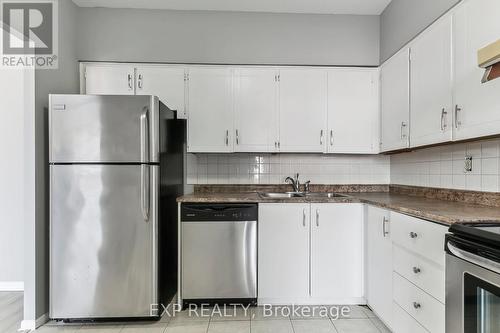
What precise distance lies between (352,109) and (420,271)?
1.63 meters

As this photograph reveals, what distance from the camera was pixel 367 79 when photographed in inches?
109

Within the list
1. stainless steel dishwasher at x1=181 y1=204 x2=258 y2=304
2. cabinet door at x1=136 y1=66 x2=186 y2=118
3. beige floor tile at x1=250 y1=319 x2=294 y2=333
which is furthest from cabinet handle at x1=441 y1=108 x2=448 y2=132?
cabinet door at x1=136 y1=66 x2=186 y2=118

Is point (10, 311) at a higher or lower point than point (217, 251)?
lower

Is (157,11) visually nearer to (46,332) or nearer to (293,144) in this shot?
(293,144)

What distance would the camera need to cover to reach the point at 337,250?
238cm

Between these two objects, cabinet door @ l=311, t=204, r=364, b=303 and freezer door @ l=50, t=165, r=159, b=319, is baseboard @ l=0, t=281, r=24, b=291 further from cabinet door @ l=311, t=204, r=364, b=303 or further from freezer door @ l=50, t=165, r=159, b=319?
cabinet door @ l=311, t=204, r=364, b=303

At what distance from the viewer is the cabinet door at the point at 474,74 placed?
145cm

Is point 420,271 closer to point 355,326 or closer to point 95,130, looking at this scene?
point 355,326

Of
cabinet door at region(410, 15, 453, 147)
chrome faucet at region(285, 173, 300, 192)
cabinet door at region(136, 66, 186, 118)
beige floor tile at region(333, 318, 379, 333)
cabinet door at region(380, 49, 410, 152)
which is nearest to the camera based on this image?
cabinet door at region(410, 15, 453, 147)

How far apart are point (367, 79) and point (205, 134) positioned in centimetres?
165

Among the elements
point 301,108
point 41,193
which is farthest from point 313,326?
point 41,193

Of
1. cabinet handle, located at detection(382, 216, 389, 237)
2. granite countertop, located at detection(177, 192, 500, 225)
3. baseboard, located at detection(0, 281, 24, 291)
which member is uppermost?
granite countertop, located at detection(177, 192, 500, 225)

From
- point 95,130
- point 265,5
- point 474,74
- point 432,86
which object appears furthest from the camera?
point 265,5

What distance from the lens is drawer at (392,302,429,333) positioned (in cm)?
162
